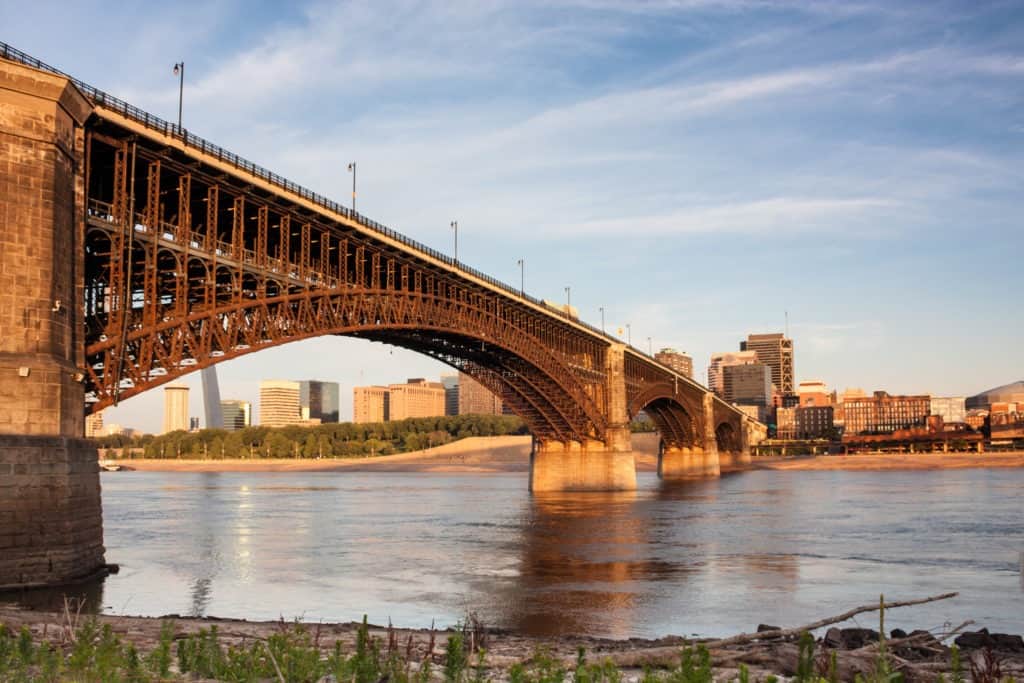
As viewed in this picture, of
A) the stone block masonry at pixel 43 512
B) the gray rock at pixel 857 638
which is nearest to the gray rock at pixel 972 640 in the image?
the gray rock at pixel 857 638

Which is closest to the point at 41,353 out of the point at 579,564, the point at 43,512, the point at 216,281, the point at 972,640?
the point at 43,512

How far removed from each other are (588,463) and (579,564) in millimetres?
70103

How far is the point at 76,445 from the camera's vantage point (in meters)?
32.7

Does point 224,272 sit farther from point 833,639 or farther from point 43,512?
point 833,639

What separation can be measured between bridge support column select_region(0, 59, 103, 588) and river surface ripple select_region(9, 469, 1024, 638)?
262 centimetres

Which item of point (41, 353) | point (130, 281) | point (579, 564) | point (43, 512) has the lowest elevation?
point (579, 564)

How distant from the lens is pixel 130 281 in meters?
40.9

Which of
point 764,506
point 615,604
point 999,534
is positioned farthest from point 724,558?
point 764,506

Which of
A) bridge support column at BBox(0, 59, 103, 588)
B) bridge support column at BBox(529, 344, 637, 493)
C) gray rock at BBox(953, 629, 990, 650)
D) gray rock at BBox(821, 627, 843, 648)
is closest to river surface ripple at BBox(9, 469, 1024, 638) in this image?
bridge support column at BBox(0, 59, 103, 588)

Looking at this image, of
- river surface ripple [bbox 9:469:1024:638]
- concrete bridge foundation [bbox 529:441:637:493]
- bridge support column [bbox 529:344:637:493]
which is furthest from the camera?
bridge support column [bbox 529:344:637:493]

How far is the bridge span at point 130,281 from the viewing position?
31312 mm

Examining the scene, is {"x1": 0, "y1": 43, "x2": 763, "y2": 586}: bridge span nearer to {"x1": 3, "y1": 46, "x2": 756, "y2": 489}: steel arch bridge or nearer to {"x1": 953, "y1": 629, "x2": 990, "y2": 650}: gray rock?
{"x1": 3, "y1": 46, "x2": 756, "y2": 489}: steel arch bridge

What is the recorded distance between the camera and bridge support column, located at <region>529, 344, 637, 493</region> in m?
110

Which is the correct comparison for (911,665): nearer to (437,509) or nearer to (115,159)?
(115,159)
